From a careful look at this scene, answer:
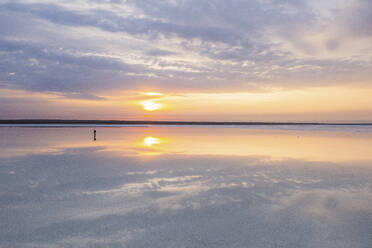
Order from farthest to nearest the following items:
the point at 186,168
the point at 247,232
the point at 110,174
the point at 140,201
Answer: the point at 186,168 < the point at 110,174 < the point at 140,201 < the point at 247,232

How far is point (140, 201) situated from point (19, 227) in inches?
113

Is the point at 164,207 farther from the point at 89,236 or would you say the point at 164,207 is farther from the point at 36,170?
the point at 36,170

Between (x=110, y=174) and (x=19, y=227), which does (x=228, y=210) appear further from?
(x=110, y=174)

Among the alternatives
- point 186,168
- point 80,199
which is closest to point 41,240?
point 80,199

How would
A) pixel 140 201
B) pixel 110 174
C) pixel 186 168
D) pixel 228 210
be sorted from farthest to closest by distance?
pixel 186 168
pixel 110 174
pixel 140 201
pixel 228 210

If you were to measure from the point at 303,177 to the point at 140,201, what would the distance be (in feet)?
21.0

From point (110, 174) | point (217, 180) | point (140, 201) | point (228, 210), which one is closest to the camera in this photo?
point (228, 210)

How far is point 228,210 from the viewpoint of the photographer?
711cm

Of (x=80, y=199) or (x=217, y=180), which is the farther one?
(x=217, y=180)

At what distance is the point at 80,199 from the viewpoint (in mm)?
7934

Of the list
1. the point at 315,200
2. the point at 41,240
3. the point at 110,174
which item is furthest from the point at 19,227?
the point at 315,200

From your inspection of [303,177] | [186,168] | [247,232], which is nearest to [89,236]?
[247,232]

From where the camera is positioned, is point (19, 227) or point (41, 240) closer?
point (41, 240)

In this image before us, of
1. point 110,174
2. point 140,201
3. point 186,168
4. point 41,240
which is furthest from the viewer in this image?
point 186,168
